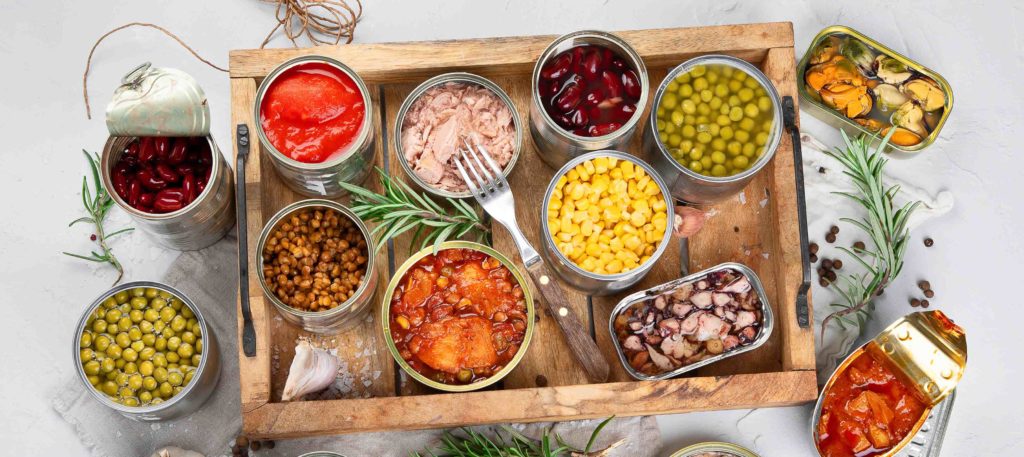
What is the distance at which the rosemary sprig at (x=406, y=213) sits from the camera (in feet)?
7.59

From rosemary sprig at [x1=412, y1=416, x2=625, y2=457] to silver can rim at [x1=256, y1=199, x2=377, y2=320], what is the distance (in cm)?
57

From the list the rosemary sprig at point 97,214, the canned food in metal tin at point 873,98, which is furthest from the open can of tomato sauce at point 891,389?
the rosemary sprig at point 97,214

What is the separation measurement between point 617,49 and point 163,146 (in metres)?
1.34

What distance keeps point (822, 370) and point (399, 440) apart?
142 cm

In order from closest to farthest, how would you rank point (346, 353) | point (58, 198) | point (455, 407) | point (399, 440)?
point (455, 407)
point (346, 353)
point (399, 440)
point (58, 198)

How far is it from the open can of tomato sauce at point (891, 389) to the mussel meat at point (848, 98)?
734 mm

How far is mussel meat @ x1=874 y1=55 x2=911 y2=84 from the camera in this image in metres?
2.89

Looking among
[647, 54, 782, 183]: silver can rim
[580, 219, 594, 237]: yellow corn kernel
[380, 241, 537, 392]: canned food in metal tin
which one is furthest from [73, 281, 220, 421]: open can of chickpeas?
[647, 54, 782, 183]: silver can rim

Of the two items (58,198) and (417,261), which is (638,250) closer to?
(417,261)

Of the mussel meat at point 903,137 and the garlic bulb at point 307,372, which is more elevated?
the mussel meat at point 903,137

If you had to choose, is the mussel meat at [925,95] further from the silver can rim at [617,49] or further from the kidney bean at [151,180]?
the kidney bean at [151,180]

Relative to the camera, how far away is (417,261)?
7.82 feet

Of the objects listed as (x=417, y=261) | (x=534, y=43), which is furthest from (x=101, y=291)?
Result: (x=534, y=43)

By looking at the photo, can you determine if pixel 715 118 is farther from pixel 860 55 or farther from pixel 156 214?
pixel 156 214
